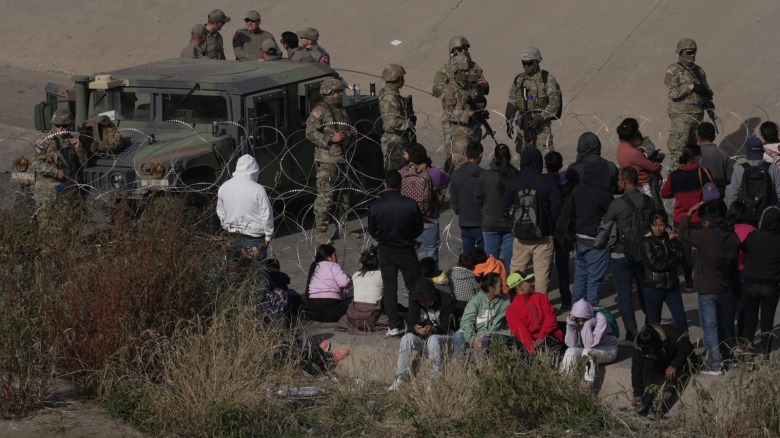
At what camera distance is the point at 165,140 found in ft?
47.2

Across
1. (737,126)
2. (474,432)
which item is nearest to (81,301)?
(474,432)

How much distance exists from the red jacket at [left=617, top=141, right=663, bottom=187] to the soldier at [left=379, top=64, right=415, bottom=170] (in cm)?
318

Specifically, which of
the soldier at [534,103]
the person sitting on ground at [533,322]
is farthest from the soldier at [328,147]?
the person sitting on ground at [533,322]

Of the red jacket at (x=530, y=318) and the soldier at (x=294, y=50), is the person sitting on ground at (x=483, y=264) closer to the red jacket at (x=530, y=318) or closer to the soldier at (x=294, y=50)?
the red jacket at (x=530, y=318)

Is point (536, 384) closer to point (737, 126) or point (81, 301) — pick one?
point (81, 301)

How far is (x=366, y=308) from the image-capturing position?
38.7ft

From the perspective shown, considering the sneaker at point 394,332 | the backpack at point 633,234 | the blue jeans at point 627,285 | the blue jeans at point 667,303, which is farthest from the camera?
the sneaker at point 394,332

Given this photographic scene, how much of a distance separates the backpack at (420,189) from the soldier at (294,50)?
13.9 ft

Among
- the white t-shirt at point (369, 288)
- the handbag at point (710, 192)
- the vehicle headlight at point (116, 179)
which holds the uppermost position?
the vehicle headlight at point (116, 179)

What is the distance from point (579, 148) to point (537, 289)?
4.36 feet

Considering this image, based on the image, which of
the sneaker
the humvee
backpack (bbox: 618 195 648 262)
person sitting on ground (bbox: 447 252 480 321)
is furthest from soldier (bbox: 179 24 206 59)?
backpack (bbox: 618 195 648 262)

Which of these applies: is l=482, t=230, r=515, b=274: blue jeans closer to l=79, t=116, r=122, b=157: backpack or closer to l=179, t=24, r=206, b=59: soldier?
l=79, t=116, r=122, b=157: backpack

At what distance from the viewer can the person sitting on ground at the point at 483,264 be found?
39.3 ft

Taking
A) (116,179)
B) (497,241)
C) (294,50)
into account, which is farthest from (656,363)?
(294,50)
